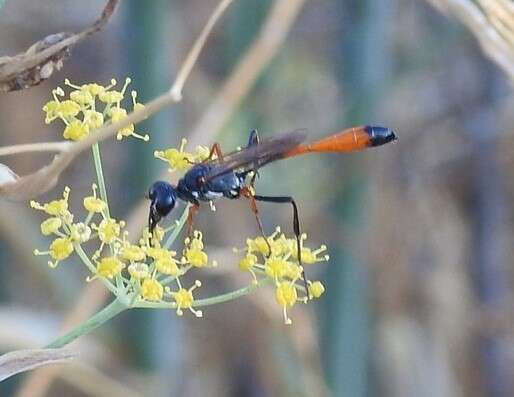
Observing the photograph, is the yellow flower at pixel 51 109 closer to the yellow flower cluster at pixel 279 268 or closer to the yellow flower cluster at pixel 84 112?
the yellow flower cluster at pixel 84 112

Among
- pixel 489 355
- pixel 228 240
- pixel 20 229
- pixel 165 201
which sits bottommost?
pixel 489 355

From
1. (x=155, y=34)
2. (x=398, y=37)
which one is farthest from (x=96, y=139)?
(x=398, y=37)

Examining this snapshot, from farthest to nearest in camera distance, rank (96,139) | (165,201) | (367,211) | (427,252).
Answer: (427,252)
(367,211)
(165,201)
(96,139)

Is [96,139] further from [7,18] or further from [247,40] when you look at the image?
[7,18]

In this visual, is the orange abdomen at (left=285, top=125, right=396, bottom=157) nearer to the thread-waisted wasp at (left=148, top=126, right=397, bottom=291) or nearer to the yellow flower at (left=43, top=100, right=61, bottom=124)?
the thread-waisted wasp at (left=148, top=126, right=397, bottom=291)

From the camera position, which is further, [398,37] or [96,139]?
[398,37]

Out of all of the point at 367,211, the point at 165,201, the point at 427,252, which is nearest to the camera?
the point at 165,201

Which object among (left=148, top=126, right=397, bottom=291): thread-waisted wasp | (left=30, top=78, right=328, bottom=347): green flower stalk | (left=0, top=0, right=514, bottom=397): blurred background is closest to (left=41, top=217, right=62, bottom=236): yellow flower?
(left=30, top=78, right=328, bottom=347): green flower stalk
